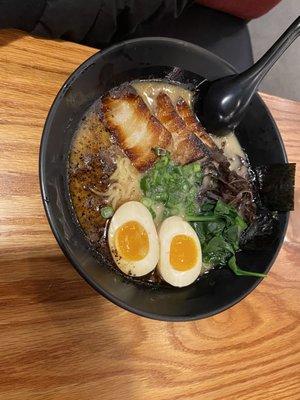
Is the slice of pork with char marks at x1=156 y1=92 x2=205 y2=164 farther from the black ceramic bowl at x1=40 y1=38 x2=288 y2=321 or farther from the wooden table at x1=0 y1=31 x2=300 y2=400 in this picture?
the wooden table at x1=0 y1=31 x2=300 y2=400

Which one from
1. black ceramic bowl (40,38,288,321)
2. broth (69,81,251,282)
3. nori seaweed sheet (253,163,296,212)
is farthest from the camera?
nori seaweed sheet (253,163,296,212)

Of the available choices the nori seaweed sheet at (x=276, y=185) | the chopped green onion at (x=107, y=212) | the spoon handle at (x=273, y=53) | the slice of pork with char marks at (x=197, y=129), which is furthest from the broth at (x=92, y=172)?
the nori seaweed sheet at (x=276, y=185)

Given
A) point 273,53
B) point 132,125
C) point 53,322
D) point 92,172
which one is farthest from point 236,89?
point 53,322

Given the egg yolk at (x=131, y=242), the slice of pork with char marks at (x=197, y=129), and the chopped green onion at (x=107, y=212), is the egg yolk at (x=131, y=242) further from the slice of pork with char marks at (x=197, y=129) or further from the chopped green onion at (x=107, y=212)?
the slice of pork with char marks at (x=197, y=129)

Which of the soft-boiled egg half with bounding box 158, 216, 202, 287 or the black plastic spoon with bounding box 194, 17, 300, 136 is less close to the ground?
the black plastic spoon with bounding box 194, 17, 300, 136

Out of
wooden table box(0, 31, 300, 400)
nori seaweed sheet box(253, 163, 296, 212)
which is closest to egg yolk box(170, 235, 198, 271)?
wooden table box(0, 31, 300, 400)

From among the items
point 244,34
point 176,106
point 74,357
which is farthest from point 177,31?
point 74,357
